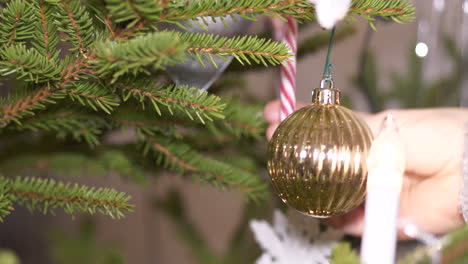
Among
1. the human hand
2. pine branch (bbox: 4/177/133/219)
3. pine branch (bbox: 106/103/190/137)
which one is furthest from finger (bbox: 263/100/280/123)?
pine branch (bbox: 4/177/133/219)

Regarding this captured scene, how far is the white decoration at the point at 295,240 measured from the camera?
0.56 meters

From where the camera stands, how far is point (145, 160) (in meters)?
0.58

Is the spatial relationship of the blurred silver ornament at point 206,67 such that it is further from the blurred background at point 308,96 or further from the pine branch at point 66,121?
the blurred background at point 308,96

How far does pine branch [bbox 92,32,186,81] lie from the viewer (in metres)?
0.26

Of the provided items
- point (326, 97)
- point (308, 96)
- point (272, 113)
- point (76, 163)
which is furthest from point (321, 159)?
point (308, 96)

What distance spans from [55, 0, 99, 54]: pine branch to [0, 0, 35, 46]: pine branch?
2 centimetres

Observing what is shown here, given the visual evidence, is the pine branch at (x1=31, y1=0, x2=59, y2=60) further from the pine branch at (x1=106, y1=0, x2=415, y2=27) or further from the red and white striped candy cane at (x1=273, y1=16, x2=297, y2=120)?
the red and white striped candy cane at (x1=273, y1=16, x2=297, y2=120)

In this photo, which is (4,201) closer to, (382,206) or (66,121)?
(66,121)

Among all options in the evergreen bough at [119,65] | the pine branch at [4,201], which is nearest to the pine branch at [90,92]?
the evergreen bough at [119,65]

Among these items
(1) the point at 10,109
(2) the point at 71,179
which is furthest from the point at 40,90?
(2) the point at 71,179

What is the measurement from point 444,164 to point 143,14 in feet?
1.16

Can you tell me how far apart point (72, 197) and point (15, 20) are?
0.16 m

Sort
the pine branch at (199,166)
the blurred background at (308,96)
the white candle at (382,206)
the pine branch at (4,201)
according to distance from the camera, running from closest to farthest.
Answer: the white candle at (382,206), the pine branch at (4,201), the pine branch at (199,166), the blurred background at (308,96)

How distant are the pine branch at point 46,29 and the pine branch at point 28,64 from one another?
11 mm
